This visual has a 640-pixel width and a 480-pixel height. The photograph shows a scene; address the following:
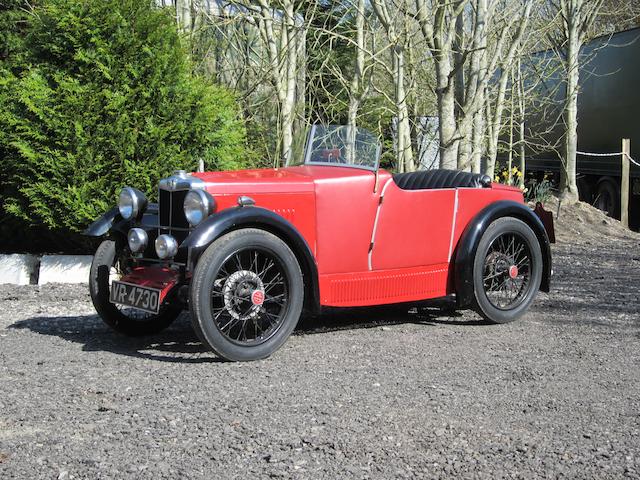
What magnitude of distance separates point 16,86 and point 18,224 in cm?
141

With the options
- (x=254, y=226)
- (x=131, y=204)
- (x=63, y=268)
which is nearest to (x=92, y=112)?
(x=63, y=268)

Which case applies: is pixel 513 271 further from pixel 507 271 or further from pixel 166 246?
pixel 166 246

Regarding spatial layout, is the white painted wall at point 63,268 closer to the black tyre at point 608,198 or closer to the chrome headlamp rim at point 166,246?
the chrome headlamp rim at point 166,246

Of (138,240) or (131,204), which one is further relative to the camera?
(131,204)

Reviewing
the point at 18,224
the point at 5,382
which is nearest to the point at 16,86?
the point at 18,224

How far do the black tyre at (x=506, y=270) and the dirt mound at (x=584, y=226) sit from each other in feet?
20.2

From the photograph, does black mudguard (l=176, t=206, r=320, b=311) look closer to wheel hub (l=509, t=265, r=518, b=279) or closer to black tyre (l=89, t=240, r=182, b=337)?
black tyre (l=89, t=240, r=182, b=337)

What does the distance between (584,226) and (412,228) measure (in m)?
8.39

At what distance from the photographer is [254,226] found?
5262 millimetres

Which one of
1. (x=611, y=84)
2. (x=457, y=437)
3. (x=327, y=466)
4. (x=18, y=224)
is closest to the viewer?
(x=327, y=466)

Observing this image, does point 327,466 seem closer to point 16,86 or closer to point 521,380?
point 521,380

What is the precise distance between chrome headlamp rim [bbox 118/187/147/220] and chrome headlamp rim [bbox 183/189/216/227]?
2.28ft

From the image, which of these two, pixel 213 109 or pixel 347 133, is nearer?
pixel 347 133

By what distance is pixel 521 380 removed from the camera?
4.78 meters
